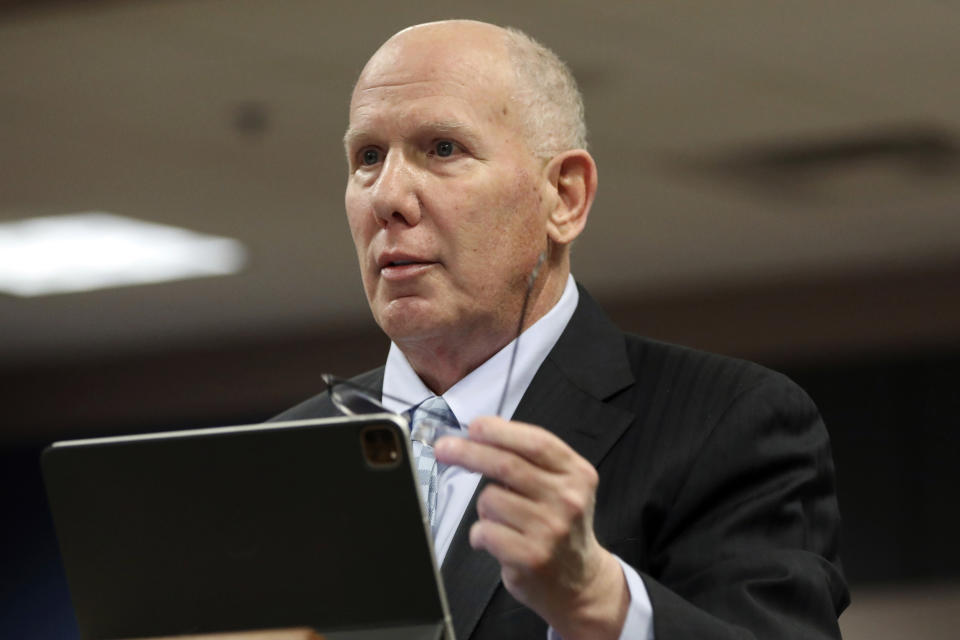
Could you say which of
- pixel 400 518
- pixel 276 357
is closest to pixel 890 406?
pixel 276 357

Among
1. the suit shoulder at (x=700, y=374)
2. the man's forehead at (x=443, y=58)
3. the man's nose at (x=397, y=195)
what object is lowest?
the suit shoulder at (x=700, y=374)

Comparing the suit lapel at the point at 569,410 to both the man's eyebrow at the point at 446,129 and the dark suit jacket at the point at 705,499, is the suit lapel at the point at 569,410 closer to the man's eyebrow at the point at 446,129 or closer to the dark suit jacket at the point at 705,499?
the dark suit jacket at the point at 705,499

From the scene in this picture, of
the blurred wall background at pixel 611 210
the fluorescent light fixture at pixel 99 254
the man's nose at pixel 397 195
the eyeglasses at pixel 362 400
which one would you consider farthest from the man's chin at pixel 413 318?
the fluorescent light fixture at pixel 99 254

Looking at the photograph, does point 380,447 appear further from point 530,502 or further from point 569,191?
point 569,191

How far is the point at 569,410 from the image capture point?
1793 millimetres

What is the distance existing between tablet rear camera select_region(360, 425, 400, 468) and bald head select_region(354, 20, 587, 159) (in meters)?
0.73

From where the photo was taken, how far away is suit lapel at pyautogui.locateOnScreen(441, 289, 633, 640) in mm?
1636

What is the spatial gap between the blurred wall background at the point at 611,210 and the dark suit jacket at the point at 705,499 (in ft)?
8.80

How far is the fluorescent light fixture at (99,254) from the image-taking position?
7.23 meters

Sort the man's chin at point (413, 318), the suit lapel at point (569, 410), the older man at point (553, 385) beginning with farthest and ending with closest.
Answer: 1. the man's chin at point (413, 318)
2. the suit lapel at point (569, 410)
3. the older man at point (553, 385)

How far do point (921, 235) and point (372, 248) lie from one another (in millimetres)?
6687

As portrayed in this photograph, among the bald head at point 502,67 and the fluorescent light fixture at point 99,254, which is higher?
the bald head at point 502,67

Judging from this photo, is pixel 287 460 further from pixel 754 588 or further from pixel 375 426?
pixel 754 588

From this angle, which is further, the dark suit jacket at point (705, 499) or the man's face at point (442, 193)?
the man's face at point (442, 193)
